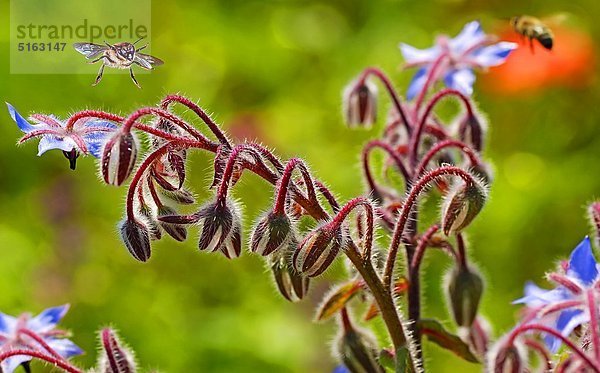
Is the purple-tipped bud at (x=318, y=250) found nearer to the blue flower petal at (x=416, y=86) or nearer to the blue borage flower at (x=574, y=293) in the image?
the blue borage flower at (x=574, y=293)

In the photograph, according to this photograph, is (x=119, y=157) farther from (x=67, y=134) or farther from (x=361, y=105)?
→ (x=361, y=105)

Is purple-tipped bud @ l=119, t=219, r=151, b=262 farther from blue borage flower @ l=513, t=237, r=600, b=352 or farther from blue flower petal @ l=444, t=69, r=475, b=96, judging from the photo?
blue flower petal @ l=444, t=69, r=475, b=96

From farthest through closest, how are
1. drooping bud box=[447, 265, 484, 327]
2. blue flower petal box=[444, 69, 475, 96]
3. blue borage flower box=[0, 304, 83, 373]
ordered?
blue flower petal box=[444, 69, 475, 96]
drooping bud box=[447, 265, 484, 327]
blue borage flower box=[0, 304, 83, 373]

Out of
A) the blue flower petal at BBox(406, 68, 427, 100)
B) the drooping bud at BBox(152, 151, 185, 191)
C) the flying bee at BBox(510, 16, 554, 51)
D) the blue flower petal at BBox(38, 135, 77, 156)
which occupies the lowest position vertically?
the drooping bud at BBox(152, 151, 185, 191)

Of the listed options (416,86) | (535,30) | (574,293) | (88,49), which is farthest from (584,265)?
(535,30)

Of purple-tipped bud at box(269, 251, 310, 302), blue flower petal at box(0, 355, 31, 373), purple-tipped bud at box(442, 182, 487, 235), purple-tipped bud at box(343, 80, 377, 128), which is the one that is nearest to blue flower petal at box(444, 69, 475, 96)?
purple-tipped bud at box(343, 80, 377, 128)

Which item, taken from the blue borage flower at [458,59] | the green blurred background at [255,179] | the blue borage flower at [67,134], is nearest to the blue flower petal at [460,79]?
the blue borage flower at [458,59]

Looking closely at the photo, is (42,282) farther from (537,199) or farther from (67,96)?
(537,199)
